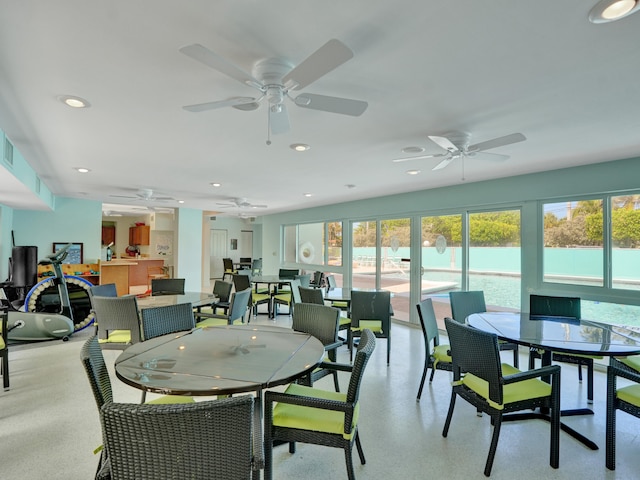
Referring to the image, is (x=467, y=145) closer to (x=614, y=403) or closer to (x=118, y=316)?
(x=614, y=403)

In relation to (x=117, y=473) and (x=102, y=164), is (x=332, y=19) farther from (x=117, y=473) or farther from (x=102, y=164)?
(x=102, y=164)

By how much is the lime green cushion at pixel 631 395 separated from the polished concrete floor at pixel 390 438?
1.40 feet

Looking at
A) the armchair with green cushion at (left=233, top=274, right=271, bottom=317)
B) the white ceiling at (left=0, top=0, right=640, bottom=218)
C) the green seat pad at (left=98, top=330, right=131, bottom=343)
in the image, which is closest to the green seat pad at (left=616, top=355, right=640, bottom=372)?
the white ceiling at (left=0, top=0, right=640, bottom=218)

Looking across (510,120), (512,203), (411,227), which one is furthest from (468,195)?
(510,120)

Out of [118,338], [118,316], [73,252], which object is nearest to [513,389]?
[118,316]

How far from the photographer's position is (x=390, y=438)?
2.54 m

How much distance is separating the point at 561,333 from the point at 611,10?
2.26m

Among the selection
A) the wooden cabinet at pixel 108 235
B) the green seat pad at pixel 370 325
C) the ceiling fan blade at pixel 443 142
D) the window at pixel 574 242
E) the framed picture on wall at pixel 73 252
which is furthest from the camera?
the wooden cabinet at pixel 108 235

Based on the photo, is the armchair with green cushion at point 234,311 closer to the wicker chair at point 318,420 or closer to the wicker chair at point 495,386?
the wicker chair at point 318,420

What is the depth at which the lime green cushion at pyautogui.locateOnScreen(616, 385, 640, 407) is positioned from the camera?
220 cm

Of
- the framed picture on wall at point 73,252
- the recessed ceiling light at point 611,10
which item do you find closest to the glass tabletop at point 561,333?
the recessed ceiling light at point 611,10

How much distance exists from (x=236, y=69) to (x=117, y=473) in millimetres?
1687

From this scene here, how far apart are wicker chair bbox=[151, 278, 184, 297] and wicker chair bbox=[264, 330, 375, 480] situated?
3.75m

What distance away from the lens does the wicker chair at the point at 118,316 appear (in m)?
3.23
